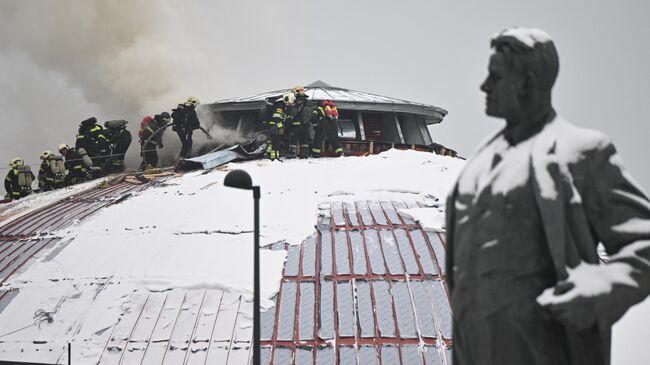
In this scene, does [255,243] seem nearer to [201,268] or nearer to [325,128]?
[201,268]

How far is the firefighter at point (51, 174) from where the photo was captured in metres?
25.1

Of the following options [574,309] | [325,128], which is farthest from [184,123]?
[574,309]

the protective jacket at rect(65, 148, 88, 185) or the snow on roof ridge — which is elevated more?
the snow on roof ridge

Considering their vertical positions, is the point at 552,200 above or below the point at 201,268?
above

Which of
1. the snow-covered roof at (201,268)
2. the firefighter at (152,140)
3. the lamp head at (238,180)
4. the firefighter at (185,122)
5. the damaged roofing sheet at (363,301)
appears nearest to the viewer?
the lamp head at (238,180)

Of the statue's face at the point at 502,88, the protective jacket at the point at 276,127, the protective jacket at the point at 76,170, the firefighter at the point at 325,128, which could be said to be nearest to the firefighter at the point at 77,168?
the protective jacket at the point at 76,170

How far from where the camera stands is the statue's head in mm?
3979

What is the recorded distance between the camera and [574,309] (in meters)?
3.59

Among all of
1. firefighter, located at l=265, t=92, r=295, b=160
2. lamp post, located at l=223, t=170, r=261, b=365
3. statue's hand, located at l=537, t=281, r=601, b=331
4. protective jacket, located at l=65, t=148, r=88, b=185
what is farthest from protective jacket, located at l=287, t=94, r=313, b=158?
statue's hand, located at l=537, t=281, r=601, b=331

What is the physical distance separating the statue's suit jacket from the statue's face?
0.29 meters

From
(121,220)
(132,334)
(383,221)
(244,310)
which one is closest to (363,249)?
(383,221)

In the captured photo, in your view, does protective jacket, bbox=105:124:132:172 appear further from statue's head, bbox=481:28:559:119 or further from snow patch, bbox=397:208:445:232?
statue's head, bbox=481:28:559:119

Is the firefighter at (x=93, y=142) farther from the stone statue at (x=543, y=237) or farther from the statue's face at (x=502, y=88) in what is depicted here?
the stone statue at (x=543, y=237)

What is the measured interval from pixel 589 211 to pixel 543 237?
305 mm
